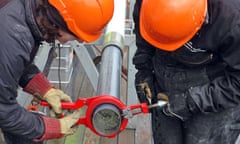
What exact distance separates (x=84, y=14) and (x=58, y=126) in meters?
0.76

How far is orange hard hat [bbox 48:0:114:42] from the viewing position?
2.34 m

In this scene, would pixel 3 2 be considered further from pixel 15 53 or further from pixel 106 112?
pixel 106 112

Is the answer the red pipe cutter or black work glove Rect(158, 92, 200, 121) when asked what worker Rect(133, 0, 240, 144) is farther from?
the red pipe cutter

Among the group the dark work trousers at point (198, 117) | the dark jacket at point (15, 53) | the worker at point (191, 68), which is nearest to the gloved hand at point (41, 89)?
the dark jacket at point (15, 53)

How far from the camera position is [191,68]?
9.17ft

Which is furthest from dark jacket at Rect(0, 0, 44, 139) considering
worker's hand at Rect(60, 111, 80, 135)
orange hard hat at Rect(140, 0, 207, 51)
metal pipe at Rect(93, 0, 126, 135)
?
orange hard hat at Rect(140, 0, 207, 51)

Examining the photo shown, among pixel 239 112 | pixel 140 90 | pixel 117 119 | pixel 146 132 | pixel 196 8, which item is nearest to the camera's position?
pixel 196 8

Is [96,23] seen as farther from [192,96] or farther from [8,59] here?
[192,96]

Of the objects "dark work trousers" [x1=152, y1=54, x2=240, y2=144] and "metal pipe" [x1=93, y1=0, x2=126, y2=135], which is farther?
"dark work trousers" [x1=152, y1=54, x2=240, y2=144]

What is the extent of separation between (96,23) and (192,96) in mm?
765

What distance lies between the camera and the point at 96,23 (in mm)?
2459

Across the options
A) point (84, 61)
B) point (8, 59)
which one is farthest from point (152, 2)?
point (84, 61)

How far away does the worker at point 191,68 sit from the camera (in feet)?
7.93

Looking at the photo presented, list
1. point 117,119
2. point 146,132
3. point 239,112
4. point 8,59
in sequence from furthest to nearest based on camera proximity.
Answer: point 146,132
point 239,112
point 117,119
point 8,59
